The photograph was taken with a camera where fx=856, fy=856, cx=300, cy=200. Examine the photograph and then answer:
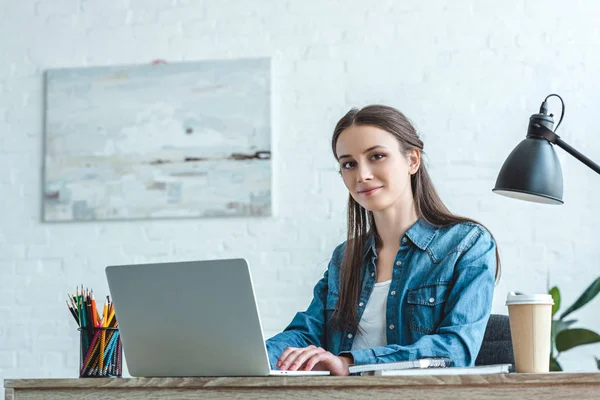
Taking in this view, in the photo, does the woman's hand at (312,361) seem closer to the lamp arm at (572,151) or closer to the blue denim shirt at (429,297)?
the blue denim shirt at (429,297)

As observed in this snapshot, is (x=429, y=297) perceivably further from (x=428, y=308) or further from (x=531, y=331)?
(x=531, y=331)

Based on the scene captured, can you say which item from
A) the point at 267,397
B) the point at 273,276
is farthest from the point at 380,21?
the point at 267,397

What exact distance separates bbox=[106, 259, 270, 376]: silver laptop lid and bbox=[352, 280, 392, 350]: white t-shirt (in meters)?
0.70

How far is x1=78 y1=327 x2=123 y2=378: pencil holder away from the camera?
59.2 inches

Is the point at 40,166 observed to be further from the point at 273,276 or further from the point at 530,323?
the point at 530,323

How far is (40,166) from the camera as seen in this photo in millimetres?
3555

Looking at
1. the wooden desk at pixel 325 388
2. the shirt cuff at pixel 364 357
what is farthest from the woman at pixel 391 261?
the wooden desk at pixel 325 388

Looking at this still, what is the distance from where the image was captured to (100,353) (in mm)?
1511

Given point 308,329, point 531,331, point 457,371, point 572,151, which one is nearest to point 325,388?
point 457,371

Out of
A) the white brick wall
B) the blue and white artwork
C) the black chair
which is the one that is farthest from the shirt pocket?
the blue and white artwork

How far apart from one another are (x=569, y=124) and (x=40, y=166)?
212 cm

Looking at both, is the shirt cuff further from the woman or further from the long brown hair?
the long brown hair

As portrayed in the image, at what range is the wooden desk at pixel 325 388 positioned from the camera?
114 centimetres

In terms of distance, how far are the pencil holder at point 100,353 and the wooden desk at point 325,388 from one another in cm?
20
